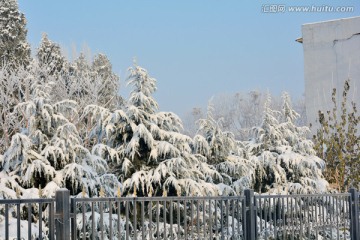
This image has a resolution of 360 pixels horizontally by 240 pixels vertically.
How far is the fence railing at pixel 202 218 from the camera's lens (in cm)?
501

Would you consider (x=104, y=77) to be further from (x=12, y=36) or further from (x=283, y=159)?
(x=283, y=159)

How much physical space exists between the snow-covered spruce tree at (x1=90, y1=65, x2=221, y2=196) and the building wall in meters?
16.9

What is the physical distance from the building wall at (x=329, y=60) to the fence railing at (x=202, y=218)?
18385 millimetres

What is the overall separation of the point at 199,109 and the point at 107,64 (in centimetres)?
1641

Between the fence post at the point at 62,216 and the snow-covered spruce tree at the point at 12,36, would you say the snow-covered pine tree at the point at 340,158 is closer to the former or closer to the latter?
the fence post at the point at 62,216

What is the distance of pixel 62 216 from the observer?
4840 millimetres

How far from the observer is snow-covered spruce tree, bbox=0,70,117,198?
34.2 ft

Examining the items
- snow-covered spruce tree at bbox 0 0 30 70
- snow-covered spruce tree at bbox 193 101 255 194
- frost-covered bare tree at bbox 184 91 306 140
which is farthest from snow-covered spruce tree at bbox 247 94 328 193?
frost-covered bare tree at bbox 184 91 306 140

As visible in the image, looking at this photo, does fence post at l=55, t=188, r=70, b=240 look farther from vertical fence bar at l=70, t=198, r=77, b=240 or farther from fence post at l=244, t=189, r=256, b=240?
fence post at l=244, t=189, r=256, b=240

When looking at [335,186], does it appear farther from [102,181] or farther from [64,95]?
[64,95]

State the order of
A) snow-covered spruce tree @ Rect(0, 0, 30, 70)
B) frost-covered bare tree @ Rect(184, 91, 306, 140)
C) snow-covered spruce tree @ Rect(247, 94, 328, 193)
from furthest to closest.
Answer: frost-covered bare tree @ Rect(184, 91, 306, 140) → snow-covered spruce tree @ Rect(0, 0, 30, 70) → snow-covered spruce tree @ Rect(247, 94, 328, 193)

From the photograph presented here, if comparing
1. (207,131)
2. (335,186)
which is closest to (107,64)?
(335,186)

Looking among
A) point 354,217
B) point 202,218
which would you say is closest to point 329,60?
point 354,217

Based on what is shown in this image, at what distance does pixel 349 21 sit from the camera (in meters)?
27.6
